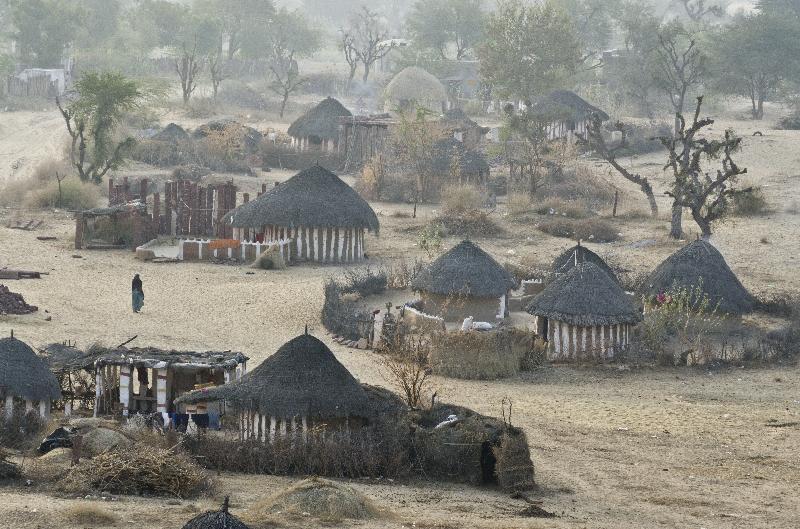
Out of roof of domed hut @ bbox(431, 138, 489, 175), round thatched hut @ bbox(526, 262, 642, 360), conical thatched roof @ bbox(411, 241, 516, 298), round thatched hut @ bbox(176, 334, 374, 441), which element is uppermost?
roof of domed hut @ bbox(431, 138, 489, 175)

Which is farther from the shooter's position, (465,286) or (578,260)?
(578,260)

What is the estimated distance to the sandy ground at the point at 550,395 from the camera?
Answer: 61.3 ft

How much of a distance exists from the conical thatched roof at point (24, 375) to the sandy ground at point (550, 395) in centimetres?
326

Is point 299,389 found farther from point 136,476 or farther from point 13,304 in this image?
point 13,304

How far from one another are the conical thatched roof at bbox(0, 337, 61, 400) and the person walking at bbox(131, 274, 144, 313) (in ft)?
28.9

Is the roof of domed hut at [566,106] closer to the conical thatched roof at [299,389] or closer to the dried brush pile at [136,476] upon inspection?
the conical thatched roof at [299,389]

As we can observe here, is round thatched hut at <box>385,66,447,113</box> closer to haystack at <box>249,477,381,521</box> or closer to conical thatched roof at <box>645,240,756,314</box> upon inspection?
conical thatched roof at <box>645,240,756,314</box>

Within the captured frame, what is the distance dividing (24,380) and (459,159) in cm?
2797

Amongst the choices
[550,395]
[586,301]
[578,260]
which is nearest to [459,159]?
[578,260]

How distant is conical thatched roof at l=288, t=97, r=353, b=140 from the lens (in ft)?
186

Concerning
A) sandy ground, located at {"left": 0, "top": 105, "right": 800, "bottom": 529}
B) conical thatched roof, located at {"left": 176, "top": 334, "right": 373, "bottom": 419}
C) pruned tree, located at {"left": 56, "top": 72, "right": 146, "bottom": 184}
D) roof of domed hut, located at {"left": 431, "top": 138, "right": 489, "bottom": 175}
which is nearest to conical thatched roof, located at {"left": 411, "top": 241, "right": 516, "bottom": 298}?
sandy ground, located at {"left": 0, "top": 105, "right": 800, "bottom": 529}

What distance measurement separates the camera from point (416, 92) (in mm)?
68250

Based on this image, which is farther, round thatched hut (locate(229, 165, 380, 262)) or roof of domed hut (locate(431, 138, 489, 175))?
roof of domed hut (locate(431, 138, 489, 175))

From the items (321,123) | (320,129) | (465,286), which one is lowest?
(465,286)
